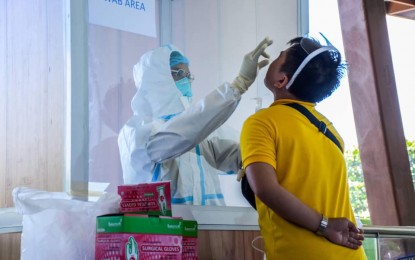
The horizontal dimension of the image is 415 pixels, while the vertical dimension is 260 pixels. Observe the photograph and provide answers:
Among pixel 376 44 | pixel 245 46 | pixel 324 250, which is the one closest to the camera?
pixel 324 250

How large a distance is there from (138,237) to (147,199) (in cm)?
20

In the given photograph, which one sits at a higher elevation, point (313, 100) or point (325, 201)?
point (313, 100)

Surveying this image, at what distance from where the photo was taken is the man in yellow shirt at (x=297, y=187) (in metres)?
1.40

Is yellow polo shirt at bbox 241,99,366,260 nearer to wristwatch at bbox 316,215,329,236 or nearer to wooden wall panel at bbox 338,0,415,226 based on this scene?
wristwatch at bbox 316,215,329,236

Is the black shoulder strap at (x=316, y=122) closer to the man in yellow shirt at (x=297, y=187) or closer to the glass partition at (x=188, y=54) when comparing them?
the man in yellow shirt at (x=297, y=187)

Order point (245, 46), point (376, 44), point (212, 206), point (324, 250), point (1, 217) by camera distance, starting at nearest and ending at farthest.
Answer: point (324, 250), point (1, 217), point (212, 206), point (245, 46), point (376, 44)

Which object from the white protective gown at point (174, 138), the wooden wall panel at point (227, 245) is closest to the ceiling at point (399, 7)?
the white protective gown at point (174, 138)

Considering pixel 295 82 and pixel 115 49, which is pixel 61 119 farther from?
pixel 295 82

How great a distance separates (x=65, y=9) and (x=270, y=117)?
2.88 feet

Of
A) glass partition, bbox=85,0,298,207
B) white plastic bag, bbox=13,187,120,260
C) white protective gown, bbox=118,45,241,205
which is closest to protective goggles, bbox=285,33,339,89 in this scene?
white protective gown, bbox=118,45,241,205

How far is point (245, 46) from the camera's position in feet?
9.30

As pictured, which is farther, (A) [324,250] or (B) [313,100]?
(B) [313,100]

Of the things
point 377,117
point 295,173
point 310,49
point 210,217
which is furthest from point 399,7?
point 295,173

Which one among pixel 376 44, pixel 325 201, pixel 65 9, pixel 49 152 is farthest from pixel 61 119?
pixel 376 44
